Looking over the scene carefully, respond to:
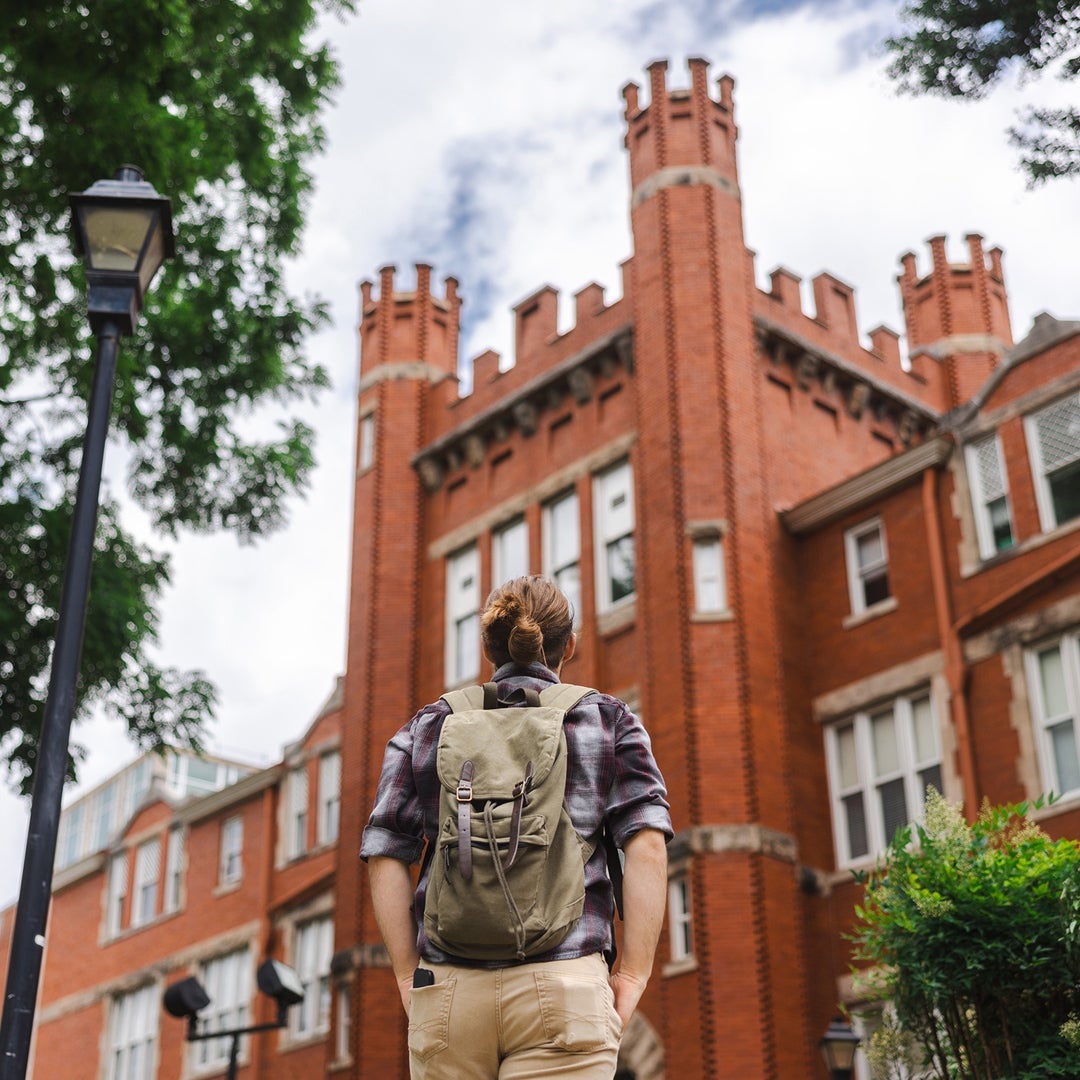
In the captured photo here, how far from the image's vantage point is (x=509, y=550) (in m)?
26.8

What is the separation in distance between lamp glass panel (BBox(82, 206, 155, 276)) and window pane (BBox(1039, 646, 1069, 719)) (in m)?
14.1

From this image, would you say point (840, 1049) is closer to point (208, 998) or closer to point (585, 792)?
point (208, 998)

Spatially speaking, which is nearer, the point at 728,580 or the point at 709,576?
the point at 728,580

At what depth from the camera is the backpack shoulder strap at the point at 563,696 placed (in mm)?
3869

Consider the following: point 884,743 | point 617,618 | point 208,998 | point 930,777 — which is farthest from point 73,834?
point 930,777

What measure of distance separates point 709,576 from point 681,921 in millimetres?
4909

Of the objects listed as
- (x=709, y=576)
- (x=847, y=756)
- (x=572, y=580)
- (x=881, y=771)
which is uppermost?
(x=572, y=580)

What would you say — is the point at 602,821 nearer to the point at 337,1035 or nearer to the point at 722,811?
the point at 722,811

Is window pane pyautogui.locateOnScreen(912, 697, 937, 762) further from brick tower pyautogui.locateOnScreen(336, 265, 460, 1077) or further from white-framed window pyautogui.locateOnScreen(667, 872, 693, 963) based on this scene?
brick tower pyautogui.locateOnScreen(336, 265, 460, 1077)

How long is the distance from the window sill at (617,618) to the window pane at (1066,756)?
21.5ft

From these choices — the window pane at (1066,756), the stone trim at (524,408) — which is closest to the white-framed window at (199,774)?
the stone trim at (524,408)

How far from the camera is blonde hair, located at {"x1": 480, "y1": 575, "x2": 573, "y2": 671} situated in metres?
→ 4.03

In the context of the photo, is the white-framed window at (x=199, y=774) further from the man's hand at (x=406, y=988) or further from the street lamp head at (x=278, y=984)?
the man's hand at (x=406, y=988)

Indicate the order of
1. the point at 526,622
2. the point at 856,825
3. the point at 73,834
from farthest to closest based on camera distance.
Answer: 1. the point at 73,834
2. the point at 856,825
3. the point at 526,622
